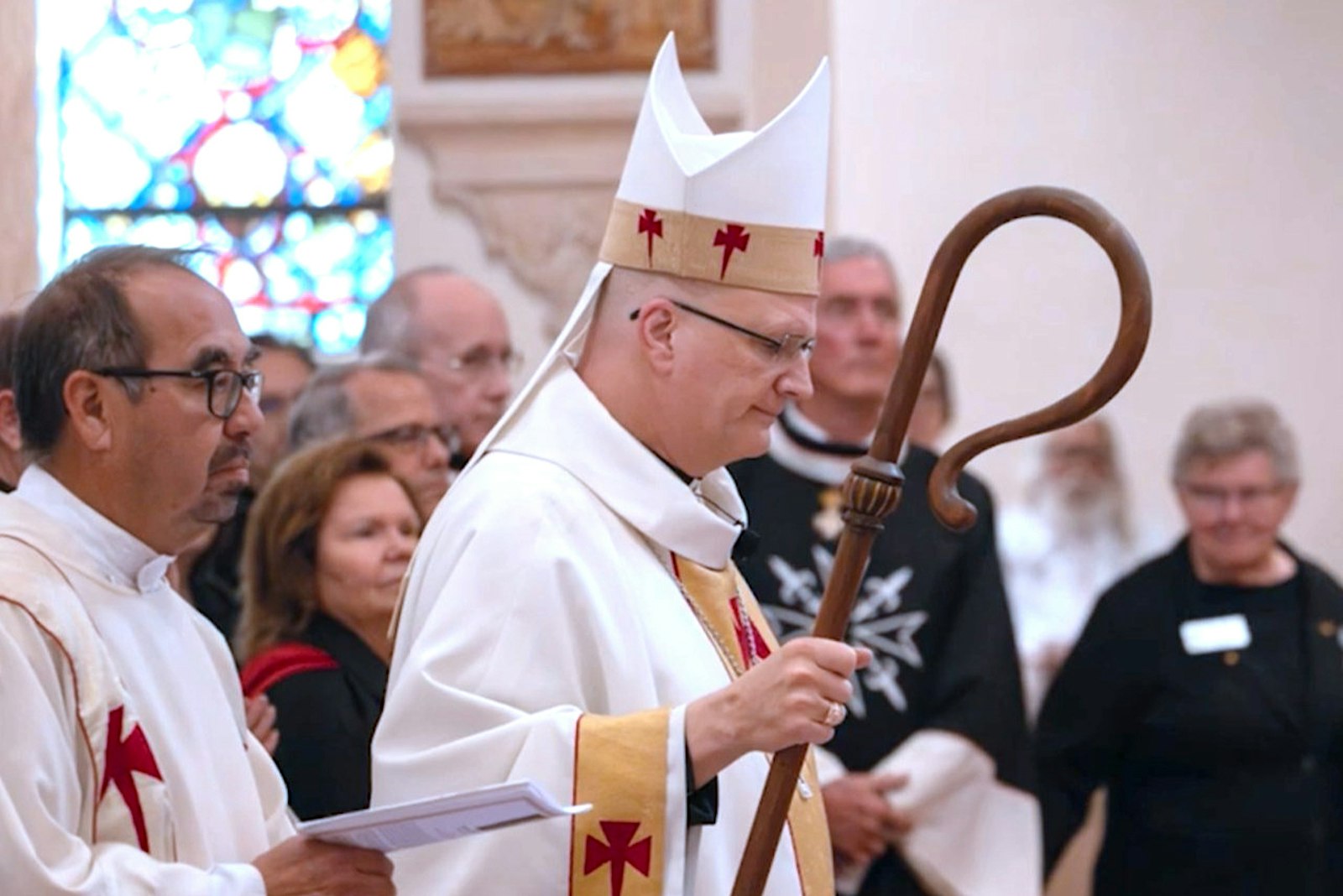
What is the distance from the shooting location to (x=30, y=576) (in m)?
3.30

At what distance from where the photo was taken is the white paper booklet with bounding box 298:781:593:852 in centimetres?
298

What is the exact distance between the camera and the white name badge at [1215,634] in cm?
659

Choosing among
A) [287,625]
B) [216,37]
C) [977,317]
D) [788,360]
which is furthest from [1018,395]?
[788,360]

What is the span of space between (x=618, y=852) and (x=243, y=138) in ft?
22.2

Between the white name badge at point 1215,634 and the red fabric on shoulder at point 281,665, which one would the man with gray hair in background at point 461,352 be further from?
the white name badge at point 1215,634

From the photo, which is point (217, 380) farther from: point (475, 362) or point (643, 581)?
point (475, 362)

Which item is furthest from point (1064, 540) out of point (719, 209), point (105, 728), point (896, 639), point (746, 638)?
point (105, 728)

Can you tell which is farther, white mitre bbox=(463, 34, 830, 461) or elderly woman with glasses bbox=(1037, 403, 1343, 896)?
elderly woman with glasses bbox=(1037, 403, 1343, 896)

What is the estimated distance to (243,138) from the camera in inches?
384

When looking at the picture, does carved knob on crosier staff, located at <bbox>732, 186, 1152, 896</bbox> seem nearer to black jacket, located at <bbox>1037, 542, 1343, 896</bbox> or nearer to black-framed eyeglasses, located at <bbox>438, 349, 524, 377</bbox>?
black-framed eyeglasses, located at <bbox>438, 349, 524, 377</bbox>

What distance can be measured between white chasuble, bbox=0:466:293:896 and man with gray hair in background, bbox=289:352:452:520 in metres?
1.54

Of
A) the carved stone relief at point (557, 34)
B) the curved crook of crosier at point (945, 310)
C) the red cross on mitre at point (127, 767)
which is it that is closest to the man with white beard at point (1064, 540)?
the carved stone relief at point (557, 34)

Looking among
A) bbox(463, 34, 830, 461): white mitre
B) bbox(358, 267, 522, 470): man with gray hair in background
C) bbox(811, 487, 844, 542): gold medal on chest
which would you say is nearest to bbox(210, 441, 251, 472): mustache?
bbox(463, 34, 830, 461): white mitre

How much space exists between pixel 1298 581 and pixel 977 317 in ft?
15.1
